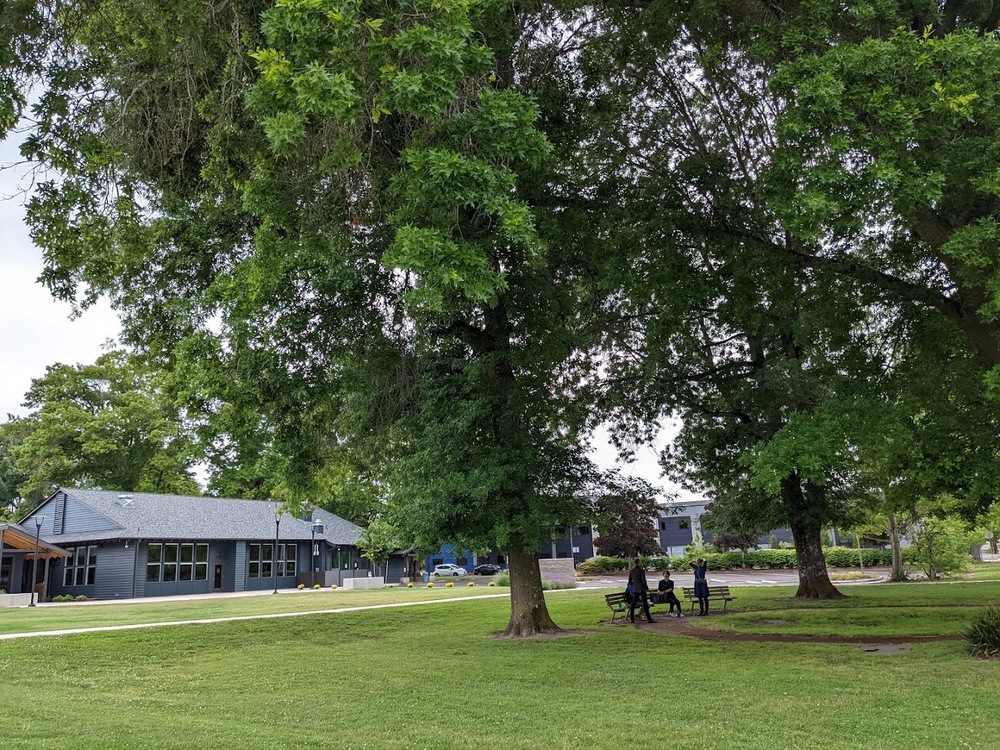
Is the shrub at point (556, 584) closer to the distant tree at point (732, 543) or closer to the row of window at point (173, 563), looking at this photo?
the row of window at point (173, 563)

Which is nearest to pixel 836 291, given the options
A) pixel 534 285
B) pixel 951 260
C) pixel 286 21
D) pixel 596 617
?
pixel 951 260

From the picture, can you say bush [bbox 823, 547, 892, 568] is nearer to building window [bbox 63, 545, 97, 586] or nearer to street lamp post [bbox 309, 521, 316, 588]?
street lamp post [bbox 309, 521, 316, 588]

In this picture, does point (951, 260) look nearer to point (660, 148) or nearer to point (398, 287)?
point (660, 148)

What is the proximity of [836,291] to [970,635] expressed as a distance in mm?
5626

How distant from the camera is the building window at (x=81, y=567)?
1545 inches

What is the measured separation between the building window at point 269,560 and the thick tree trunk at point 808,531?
29731 millimetres

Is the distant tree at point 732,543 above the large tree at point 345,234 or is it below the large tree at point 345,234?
below

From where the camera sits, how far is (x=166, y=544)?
40.4 meters

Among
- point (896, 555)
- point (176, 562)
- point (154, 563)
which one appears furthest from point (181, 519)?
point (896, 555)

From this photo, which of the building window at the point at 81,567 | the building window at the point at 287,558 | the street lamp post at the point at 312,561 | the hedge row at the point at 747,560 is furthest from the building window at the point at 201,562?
the hedge row at the point at 747,560

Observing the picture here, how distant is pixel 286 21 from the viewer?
251 inches

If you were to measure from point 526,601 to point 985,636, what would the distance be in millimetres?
8404

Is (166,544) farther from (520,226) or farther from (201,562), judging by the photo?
(520,226)

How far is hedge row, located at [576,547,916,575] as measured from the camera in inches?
1909
